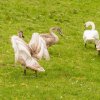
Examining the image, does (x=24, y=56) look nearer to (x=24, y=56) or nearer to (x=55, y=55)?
(x=24, y=56)

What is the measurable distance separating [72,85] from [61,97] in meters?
1.44

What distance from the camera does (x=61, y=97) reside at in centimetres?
1395

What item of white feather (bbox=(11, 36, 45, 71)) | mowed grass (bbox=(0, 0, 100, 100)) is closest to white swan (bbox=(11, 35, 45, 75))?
white feather (bbox=(11, 36, 45, 71))

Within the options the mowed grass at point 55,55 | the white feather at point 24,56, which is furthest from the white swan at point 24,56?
the mowed grass at point 55,55

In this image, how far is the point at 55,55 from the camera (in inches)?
795

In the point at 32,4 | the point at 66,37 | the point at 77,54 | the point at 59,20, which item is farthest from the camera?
the point at 32,4

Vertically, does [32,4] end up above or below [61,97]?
above

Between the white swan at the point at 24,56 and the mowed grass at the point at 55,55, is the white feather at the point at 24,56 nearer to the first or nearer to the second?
the white swan at the point at 24,56

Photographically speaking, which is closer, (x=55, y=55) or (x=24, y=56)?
(x=24, y=56)

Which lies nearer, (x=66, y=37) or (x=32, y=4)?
(x=66, y=37)

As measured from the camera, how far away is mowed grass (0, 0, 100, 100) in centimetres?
1445

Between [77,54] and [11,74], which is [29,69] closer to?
Result: [11,74]

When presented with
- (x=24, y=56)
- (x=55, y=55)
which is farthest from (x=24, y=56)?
(x=55, y=55)

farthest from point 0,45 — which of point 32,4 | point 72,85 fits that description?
point 32,4
